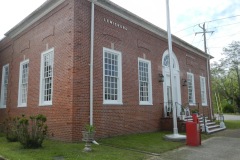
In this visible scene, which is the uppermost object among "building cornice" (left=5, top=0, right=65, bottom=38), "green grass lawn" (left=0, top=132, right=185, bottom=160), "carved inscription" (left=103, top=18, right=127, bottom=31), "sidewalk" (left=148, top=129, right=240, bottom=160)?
"building cornice" (left=5, top=0, right=65, bottom=38)

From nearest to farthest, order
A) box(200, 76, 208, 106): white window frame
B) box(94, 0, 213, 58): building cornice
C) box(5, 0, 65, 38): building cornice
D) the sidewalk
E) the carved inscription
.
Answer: the sidewalk, box(5, 0, 65, 38): building cornice, box(94, 0, 213, 58): building cornice, the carved inscription, box(200, 76, 208, 106): white window frame

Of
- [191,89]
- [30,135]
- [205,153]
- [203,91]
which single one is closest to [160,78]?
[191,89]

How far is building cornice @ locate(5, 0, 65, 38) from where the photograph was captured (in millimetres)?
10983

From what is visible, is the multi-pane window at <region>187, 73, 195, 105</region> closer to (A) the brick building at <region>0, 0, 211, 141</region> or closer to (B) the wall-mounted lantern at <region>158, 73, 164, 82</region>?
(A) the brick building at <region>0, 0, 211, 141</region>

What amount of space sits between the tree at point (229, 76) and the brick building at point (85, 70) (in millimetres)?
30702

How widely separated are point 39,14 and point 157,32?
732 centimetres

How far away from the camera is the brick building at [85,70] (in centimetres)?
966

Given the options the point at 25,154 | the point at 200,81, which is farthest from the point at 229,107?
the point at 25,154

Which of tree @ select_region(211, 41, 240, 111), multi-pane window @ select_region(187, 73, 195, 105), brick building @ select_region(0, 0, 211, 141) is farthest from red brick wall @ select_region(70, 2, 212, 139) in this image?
tree @ select_region(211, 41, 240, 111)

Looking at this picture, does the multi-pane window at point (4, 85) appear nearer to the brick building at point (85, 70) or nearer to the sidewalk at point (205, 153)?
the brick building at point (85, 70)

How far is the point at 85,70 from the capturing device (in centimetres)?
Result: 981

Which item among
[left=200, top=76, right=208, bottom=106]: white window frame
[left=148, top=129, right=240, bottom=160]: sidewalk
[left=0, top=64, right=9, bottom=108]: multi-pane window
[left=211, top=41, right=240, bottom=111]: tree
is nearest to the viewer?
[left=148, top=129, right=240, bottom=160]: sidewalk

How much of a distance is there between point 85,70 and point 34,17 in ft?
16.7

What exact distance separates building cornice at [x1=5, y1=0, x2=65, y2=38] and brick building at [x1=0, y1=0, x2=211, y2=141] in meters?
0.05
